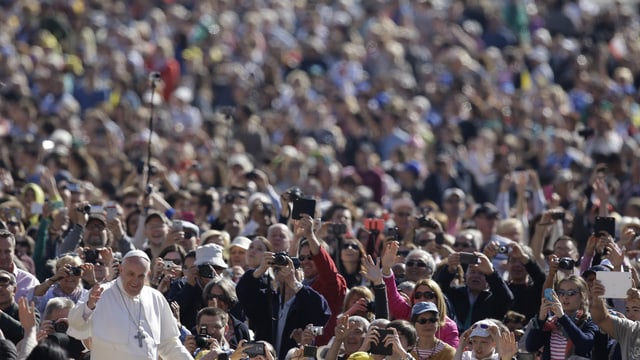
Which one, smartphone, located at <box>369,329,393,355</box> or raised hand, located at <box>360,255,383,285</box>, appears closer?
smartphone, located at <box>369,329,393,355</box>

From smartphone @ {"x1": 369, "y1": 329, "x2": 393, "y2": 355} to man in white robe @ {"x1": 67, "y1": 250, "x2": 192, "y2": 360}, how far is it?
1.55 meters

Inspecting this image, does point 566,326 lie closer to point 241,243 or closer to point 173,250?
point 241,243

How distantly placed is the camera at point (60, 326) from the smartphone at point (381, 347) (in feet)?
7.51

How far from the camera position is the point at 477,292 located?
597 inches

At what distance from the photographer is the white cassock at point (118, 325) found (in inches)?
474

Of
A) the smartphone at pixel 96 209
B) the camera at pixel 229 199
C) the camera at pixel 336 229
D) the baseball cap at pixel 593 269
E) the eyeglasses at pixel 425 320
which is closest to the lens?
the eyeglasses at pixel 425 320

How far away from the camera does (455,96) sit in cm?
2533

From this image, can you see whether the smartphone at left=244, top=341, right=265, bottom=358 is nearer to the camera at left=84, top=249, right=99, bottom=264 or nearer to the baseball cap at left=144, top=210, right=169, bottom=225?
the camera at left=84, top=249, right=99, bottom=264

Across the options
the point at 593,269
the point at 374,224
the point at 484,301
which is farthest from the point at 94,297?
the point at 374,224

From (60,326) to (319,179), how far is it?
26.7 feet

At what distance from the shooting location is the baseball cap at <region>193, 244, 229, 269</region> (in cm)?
1505

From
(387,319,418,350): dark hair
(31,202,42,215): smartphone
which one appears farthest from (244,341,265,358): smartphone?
(31,202,42,215): smartphone

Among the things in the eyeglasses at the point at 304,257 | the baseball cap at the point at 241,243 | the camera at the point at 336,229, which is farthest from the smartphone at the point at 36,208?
the eyeglasses at the point at 304,257

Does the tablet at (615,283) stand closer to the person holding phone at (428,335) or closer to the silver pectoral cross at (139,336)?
the person holding phone at (428,335)
